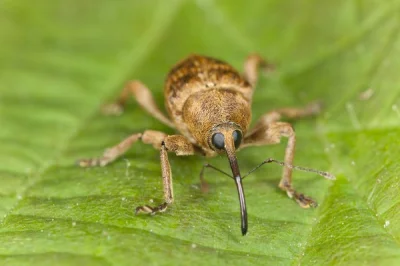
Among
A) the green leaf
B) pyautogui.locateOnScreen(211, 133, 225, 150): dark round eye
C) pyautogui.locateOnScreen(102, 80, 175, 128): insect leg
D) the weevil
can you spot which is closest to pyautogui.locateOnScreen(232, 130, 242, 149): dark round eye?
the weevil

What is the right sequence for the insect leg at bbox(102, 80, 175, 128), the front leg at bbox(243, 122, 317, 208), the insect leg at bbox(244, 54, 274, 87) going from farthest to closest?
1. the insect leg at bbox(244, 54, 274, 87)
2. the insect leg at bbox(102, 80, 175, 128)
3. the front leg at bbox(243, 122, 317, 208)

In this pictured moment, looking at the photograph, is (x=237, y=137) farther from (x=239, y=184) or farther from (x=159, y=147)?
(x=159, y=147)

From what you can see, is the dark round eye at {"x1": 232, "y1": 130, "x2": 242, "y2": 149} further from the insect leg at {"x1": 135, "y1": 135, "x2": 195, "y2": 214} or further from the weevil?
the insect leg at {"x1": 135, "y1": 135, "x2": 195, "y2": 214}

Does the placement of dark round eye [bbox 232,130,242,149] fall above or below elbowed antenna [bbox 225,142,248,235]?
above

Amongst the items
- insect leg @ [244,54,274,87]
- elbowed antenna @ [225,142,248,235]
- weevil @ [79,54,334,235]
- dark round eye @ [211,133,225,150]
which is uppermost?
insect leg @ [244,54,274,87]

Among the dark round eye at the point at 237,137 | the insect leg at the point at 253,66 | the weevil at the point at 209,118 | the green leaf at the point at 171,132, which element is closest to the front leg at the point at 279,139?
the weevil at the point at 209,118

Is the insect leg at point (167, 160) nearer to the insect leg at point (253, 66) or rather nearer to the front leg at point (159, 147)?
the front leg at point (159, 147)

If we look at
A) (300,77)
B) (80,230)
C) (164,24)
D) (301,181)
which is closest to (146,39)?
(164,24)

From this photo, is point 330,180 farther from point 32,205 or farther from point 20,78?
point 20,78
